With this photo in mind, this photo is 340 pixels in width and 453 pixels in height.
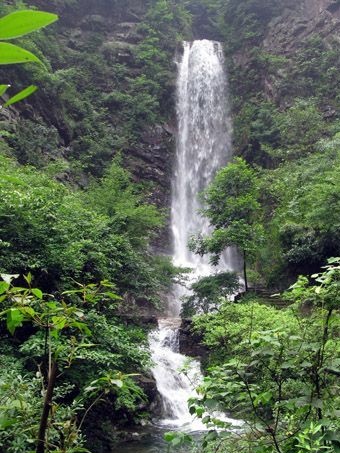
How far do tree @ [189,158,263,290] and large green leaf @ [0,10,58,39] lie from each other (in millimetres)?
12333

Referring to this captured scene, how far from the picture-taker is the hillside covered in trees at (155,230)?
1430 mm

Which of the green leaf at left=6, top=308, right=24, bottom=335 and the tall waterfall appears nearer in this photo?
the green leaf at left=6, top=308, right=24, bottom=335

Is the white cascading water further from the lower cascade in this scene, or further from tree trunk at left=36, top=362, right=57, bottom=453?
tree trunk at left=36, top=362, right=57, bottom=453

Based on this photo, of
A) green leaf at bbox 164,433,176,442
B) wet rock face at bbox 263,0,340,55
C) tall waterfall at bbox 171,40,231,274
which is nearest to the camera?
green leaf at bbox 164,433,176,442

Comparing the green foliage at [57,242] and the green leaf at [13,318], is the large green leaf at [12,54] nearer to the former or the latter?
the green leaf at [13,318]

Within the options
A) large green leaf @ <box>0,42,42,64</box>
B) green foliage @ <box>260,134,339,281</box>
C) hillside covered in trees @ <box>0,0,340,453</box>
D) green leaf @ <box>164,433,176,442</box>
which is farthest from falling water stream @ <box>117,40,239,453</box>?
large green leaf @ <box>0,42,42,64</box>

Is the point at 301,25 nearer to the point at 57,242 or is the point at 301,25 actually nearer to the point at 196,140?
the point at 196,140

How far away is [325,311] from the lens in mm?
1834

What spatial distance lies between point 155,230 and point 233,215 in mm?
7312

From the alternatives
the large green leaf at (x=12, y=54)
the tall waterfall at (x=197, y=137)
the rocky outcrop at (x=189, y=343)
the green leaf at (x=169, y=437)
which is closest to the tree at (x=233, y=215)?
the rocky outcrop at (x=189, y=343)

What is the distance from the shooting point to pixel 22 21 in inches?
18.8

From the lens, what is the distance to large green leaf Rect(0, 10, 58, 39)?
0.48 meters

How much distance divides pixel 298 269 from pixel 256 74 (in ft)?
51.8

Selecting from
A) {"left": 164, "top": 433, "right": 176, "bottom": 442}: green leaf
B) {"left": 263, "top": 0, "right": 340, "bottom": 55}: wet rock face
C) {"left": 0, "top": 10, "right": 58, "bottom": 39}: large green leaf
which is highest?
{"left": 263, "top": 0, "right": 340, "bottom": 55}: wet rock face
